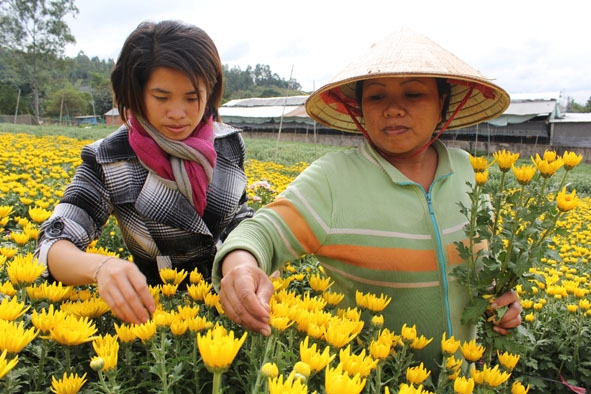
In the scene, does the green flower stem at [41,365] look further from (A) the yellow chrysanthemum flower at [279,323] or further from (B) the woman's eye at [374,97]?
(B) the woman's eye at [374,97]

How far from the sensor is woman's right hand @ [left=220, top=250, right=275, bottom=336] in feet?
2.83

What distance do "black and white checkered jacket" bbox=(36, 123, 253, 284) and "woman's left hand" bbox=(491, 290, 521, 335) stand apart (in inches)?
41.8

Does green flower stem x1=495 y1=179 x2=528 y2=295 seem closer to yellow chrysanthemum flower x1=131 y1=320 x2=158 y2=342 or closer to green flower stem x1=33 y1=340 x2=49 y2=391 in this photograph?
yellow chrysanthemum flower x1=131 y1=320 x2=158 y2=342

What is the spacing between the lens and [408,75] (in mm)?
1267

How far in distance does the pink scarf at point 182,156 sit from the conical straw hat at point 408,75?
0.45 metres

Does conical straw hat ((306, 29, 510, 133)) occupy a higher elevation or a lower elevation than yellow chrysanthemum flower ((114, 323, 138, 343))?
higher

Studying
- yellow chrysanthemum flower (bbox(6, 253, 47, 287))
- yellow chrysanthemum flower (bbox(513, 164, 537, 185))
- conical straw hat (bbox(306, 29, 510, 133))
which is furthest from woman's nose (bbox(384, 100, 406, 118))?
yellow chrysanthemum flower (bbox(6, 253, 47, 287))

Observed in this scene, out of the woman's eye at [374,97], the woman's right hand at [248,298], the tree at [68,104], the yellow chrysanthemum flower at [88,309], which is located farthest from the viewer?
the tree at [68,104]

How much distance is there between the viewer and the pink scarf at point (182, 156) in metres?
1.60

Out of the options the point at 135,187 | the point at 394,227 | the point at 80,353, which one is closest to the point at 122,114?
the point at 135,187

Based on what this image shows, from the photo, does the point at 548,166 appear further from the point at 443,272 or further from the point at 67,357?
the point at 67,357

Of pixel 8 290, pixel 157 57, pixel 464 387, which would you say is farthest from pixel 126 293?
pixel 157 57

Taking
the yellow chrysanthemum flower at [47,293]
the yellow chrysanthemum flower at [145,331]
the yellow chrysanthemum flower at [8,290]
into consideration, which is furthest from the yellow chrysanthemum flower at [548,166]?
the yellow chrysanthemum flower at [8,290]

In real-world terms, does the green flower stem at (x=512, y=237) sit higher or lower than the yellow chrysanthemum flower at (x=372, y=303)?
higher
